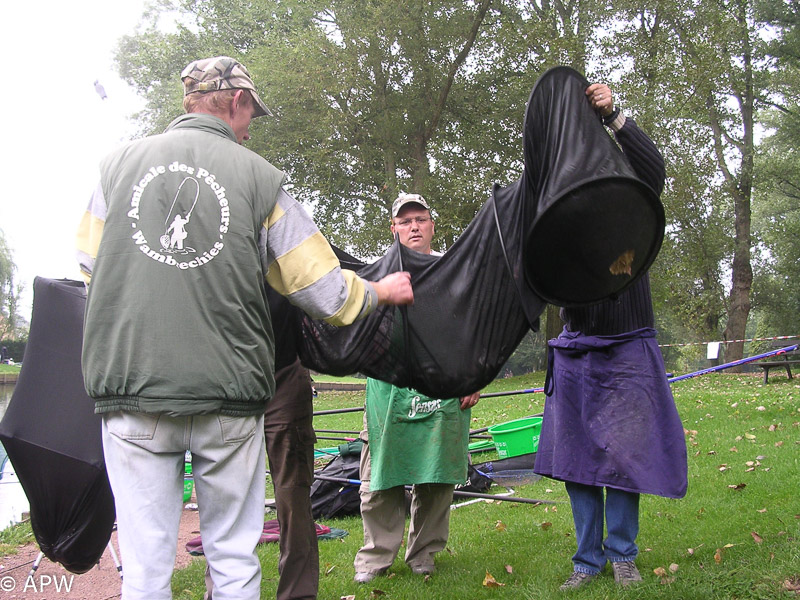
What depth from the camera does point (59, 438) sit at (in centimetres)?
271

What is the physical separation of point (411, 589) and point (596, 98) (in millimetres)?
2738

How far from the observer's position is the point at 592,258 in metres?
2.78

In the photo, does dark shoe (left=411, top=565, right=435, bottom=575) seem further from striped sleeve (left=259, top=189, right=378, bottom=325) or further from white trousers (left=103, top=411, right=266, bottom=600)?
striped sleeve (left=259, top=189, right=378, bottom=325)

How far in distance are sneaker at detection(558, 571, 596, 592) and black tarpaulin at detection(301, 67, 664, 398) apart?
126 cm

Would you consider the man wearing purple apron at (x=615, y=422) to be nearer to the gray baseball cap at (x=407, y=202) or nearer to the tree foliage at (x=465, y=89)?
the gray baseball cap at (x=407, y=202)

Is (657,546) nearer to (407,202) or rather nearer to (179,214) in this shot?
(407,202)

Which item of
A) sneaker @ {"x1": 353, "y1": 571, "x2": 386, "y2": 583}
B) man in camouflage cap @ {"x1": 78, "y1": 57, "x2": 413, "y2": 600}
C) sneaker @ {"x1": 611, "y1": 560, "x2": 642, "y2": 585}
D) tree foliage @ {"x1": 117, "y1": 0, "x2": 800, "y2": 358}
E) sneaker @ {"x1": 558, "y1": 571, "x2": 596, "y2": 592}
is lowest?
sneaker @ {"x1": 353, "y1": 571, "x2": 386, "y2": 583}

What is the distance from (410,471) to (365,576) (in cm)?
67

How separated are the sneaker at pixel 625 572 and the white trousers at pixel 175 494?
1952mm

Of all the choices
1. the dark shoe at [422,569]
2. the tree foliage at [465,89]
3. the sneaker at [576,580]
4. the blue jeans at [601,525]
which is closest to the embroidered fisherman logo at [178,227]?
the blue jeans at [601,525]

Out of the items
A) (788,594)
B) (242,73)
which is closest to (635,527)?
(788,594)

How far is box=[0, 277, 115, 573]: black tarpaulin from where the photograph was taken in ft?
8.90

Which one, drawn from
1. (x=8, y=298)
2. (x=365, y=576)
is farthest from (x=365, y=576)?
(x=8, y=298)

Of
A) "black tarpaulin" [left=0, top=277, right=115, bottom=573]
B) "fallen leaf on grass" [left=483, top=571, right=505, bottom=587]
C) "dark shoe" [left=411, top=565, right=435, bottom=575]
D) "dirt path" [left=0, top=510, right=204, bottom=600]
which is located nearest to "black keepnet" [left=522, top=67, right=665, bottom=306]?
"fallen leaf on grass" [left=483, top=571, right=505, bottom=587]
